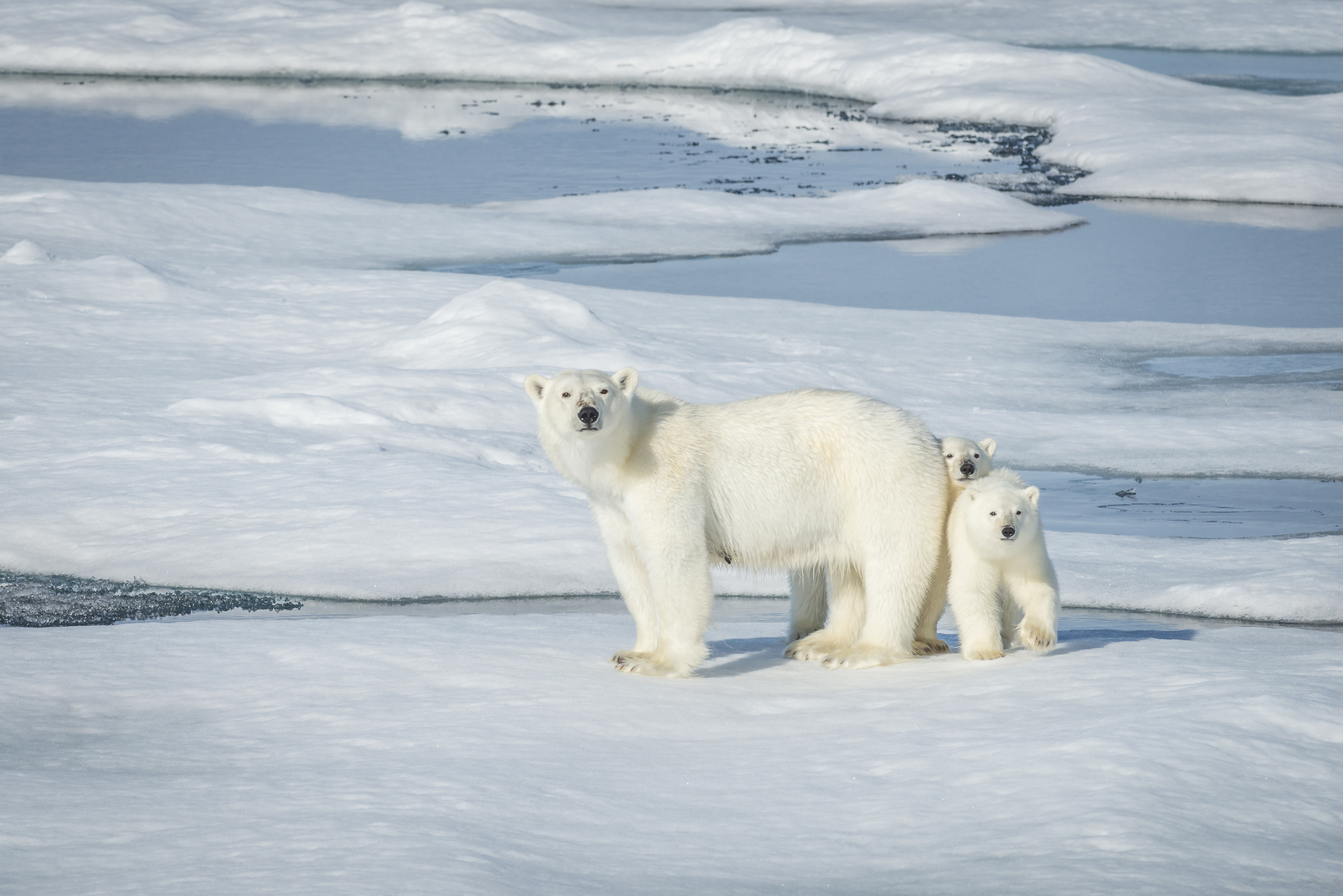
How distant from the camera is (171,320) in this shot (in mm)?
10938

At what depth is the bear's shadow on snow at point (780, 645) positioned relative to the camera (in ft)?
15.1

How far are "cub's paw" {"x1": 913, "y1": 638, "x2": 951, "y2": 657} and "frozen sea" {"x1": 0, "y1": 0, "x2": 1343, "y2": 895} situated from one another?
322 millimetres

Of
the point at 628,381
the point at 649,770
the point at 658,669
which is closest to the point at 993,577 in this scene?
the point at 658,669

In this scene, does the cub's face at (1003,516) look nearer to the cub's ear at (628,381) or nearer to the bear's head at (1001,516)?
the bear's head at (1001,516)

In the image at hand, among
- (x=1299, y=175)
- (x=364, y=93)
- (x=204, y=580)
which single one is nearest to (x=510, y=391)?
(x=204, y=580)

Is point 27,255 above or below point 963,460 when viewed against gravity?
above

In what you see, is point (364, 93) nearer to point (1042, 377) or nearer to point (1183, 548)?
point (1042, 377)

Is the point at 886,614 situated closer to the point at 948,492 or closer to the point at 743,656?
the point at 948,492

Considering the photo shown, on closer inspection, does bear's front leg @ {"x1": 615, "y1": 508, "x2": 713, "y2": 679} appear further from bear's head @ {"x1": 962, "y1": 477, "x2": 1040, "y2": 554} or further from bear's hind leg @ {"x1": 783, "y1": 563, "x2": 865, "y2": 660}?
bear's head @ {"x1": 962, "y1": 477, "x2": 1040, "y2": 554}

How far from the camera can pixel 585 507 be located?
6.94m

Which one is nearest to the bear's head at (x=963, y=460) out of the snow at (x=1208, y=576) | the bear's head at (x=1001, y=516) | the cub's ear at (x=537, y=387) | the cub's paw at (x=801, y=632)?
the bear's head at (x=1001, y=516)

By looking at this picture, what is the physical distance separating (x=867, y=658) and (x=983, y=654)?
351 millimetres

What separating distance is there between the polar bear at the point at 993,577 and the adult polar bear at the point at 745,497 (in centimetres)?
13

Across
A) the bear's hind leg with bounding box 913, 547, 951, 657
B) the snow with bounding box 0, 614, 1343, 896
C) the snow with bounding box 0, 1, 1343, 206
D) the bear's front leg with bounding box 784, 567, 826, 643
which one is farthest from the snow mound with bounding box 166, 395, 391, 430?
the snow with bounding box 0, 1, 1343, 206
